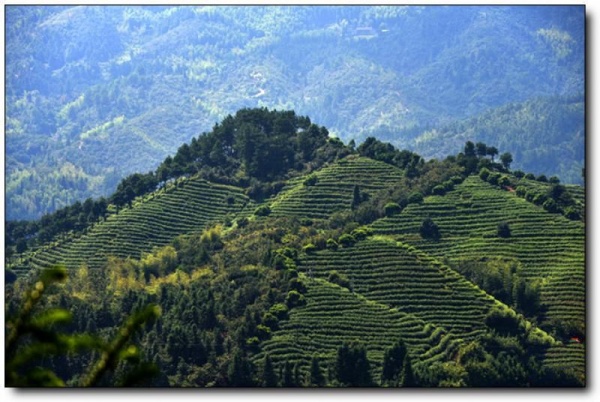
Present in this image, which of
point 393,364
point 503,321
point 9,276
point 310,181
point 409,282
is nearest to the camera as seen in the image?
point 9,276

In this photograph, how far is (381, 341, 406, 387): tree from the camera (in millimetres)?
17016

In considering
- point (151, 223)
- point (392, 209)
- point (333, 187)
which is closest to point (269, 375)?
point (392, 209)

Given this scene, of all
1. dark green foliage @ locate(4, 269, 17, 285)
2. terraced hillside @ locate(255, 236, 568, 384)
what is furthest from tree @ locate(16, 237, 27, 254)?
terraced hillside @ locate(255, 236, 568, 384)

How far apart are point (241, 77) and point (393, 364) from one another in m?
13.6

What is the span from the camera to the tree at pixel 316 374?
673 inches

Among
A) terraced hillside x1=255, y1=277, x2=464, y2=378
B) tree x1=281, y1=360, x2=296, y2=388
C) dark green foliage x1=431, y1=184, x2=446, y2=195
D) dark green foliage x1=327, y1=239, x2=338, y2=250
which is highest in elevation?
dark green foliage x1=431, y1=184, x2=446, y2=195

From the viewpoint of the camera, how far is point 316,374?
17.3 metres

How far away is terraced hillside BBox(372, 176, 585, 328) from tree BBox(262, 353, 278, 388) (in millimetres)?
4160

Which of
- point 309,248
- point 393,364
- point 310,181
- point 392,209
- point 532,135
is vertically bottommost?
point 393,364

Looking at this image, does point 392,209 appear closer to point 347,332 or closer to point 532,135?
point 347,332

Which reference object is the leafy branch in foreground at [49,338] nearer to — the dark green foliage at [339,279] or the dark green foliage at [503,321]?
the dark green foliage at [503,321]

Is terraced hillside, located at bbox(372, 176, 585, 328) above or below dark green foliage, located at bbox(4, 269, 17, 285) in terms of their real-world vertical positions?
above

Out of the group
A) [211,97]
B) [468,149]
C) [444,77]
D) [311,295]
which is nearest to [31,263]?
[311,295]

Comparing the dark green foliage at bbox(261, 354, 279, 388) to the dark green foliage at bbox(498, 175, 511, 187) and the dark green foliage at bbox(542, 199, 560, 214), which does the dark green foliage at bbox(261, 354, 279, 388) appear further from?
the dark green foliage at bbox(498, 175, 511, 187)
